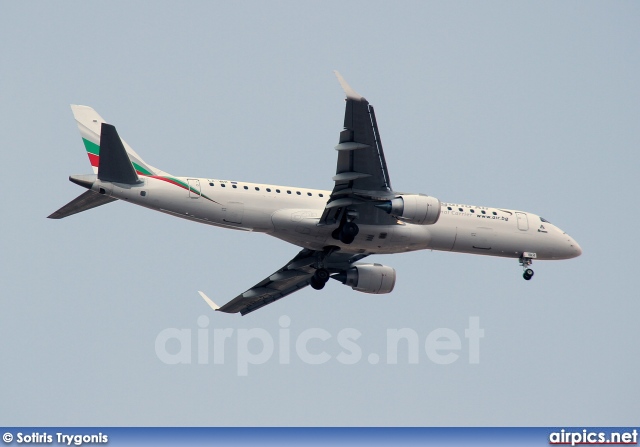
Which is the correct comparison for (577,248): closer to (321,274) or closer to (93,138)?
(321,274)

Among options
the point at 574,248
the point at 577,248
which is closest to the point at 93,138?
the point at 574,248

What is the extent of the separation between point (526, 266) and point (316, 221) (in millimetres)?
11159

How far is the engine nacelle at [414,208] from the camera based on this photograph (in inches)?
1564

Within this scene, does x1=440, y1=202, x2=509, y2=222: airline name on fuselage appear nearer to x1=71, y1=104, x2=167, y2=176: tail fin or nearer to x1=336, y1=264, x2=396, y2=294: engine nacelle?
x1=336, y1=264, x2=396, y2=294: engine nacelle

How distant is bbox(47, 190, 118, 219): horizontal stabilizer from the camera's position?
39.3 meters

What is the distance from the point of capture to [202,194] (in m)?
40.2

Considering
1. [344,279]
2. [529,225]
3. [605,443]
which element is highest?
[529,225]

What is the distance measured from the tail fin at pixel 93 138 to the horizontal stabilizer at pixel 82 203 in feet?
4.61

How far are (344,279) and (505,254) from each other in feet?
24.5

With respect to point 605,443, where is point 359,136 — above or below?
above

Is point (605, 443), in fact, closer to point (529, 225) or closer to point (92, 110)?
point (529, 225)

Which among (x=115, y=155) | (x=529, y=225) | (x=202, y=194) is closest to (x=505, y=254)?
(x=529, y=225)

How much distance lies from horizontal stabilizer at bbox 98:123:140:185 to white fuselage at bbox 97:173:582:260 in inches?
12.2

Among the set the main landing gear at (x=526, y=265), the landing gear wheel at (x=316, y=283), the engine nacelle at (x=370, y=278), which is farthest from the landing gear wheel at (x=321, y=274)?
the main landing gear at (x=526, y=265)
